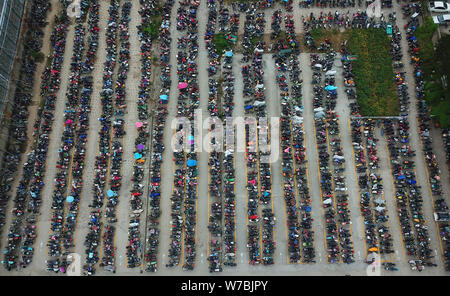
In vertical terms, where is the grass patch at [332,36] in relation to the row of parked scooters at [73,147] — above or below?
above

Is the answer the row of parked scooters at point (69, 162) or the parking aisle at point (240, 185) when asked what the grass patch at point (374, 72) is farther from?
the row of parked scooters at point (69, 162)

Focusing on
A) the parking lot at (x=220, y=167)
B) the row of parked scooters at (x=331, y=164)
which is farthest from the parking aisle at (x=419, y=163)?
the row of parked scooters at (x=331, y=164)

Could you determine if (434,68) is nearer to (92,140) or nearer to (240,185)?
(240,185)

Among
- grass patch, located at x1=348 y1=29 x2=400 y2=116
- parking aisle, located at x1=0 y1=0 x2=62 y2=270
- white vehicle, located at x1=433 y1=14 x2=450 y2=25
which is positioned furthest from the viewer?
white vehicle, located at x1=433 y1=14 x2=450 y2=25

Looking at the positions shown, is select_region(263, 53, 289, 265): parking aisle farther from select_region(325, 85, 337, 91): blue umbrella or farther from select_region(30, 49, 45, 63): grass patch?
select_region(30, 49, 45, 63): grass patch

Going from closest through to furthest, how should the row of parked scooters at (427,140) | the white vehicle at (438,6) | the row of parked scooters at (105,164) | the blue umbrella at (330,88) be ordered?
1. the row of parked scooters at (427,140)
2. the row of parked scooters at (105,164)
3. the blue umbrella at (330,88)
4. the white vehicle at (438,6)

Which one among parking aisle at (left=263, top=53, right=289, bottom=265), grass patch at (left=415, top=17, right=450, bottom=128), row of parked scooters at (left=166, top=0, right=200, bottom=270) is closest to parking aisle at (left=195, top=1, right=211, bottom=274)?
row of parked scooters at (left=166, top=0, right=200, bottom=270)

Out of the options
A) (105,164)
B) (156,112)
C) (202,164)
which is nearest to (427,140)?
(202,164)
